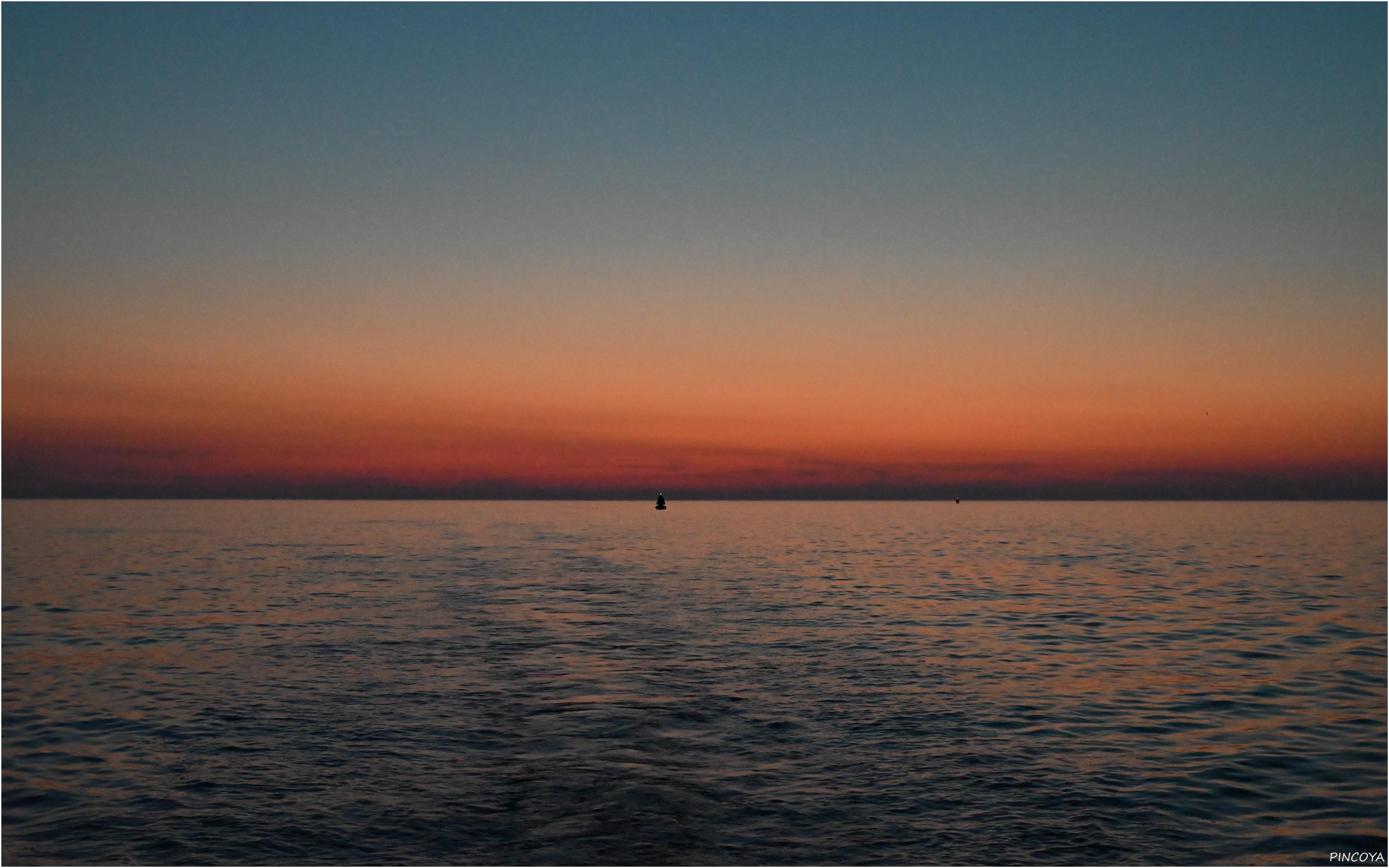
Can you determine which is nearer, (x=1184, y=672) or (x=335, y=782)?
(x=335, y=782)

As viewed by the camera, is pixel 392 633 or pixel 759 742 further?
pixel 392 633

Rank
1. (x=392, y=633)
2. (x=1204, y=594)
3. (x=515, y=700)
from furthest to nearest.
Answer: (x=1204, y=594) < (x=392, y=633) < (x=515, y=700)

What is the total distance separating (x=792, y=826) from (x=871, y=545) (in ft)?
272

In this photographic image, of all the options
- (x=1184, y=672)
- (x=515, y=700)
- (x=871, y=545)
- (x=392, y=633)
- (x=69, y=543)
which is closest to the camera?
(x=515, y=700)

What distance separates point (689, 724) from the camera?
19.1m

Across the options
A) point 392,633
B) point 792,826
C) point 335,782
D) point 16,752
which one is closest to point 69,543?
point 392,633

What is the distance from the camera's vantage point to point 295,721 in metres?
19.3

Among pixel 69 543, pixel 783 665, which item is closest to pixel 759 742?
pixel 783 665

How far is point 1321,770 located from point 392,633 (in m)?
25.4

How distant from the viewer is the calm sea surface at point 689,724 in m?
13.3

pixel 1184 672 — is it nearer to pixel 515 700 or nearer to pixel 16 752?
pixel 515 700

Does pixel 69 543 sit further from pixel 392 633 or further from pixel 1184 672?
pixel 1184 672

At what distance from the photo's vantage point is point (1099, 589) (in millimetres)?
47781

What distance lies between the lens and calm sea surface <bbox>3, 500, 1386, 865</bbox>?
1326 cm
